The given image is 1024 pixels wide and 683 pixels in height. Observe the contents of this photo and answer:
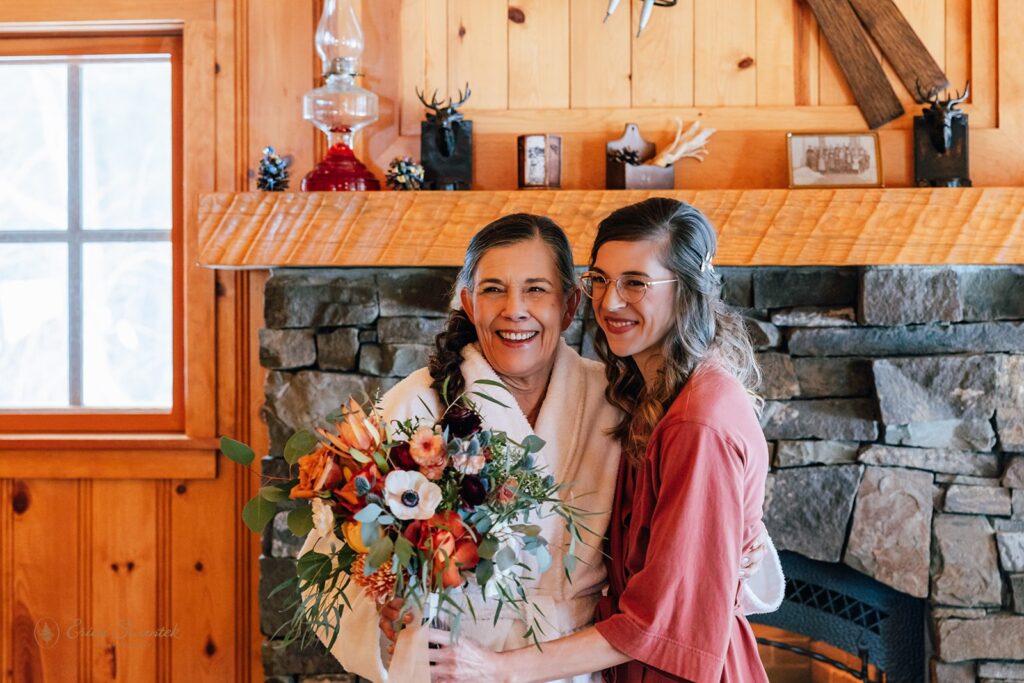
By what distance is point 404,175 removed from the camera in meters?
2.22

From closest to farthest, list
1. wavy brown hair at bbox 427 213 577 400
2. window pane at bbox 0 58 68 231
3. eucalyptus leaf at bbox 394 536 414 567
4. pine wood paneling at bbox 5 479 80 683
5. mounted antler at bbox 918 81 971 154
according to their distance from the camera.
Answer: eucalyptus leaf at bbox 394 536 414 567, wavy brown hair at bbox 427 213 577 400, mounted antler at bbox 918 81 971 154, pine wood paneling at bbox 5 479 80 683, window pane at bbox 0 58 68 231

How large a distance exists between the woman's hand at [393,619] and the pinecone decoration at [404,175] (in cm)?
121

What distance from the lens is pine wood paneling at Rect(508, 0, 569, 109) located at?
2.36 m

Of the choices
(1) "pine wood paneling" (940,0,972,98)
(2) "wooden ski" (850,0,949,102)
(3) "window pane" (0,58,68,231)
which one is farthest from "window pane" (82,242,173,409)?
(1) "pine wood paneling" (940,0,972,98)

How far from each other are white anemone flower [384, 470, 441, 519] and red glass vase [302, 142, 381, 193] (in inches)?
49.3

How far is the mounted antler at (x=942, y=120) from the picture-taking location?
219cm

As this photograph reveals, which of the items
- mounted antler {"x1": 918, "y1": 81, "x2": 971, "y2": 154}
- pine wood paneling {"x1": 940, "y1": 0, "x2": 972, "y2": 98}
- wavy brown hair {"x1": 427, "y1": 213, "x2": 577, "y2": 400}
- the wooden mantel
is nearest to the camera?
wavy brown hair {"x1": 427, "y1": 213, "x2": 577, "y2": 400}

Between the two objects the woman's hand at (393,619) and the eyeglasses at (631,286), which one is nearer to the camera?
the woman's hand at (393,619)

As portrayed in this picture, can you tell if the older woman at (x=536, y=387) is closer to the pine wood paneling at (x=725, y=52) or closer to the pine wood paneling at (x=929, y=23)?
the pine wood paneling at (x=725, y=52)

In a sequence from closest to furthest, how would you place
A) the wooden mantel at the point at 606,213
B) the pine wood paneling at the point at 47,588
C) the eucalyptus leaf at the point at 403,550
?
the eucalyptus leaf at the point at 403,550 → the wooden mantel at the point at 606,213 → the pine wood paneling at the point at 47,588

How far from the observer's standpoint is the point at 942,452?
215cm

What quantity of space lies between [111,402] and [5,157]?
2.60ft

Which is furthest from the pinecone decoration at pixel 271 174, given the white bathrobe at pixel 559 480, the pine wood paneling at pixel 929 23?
the pine wood paneling at pixel 929 23

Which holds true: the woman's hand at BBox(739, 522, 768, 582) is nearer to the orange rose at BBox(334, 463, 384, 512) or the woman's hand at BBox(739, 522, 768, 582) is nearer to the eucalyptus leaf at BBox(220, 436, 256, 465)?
the orange rose at BBox(334, 463, 384, 512)
